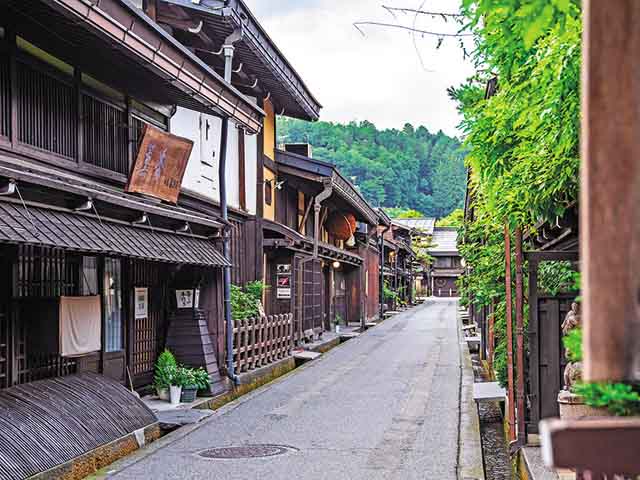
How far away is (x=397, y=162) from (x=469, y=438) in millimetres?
140865

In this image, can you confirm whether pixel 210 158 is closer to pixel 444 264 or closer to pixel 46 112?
pixel 46 112

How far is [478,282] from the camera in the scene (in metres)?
18.0

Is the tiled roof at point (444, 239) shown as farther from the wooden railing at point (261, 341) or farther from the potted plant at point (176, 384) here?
the potted plant at point (176, 384)

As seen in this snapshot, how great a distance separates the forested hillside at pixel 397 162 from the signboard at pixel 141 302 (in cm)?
11125

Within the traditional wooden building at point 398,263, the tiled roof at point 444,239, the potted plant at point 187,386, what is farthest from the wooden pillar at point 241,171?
the tiled roof at point 444,239

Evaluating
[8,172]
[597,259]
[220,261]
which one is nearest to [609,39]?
[597,259]

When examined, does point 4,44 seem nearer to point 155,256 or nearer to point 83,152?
point 83,152

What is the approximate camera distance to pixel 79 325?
11969 mm

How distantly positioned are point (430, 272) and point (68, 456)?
89.9 m

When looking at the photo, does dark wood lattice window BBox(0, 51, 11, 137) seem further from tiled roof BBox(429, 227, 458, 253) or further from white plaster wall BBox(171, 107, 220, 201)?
tiled roof BBox(429, 227, 458, 253)

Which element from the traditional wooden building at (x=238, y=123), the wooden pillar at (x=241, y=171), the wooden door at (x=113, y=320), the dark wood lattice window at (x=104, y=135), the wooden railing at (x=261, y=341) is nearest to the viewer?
the dark wood lattice window at (x=104, y=135)

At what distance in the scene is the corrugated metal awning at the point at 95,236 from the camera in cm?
898

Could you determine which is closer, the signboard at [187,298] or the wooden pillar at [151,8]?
the wooden pillar at [151,8]

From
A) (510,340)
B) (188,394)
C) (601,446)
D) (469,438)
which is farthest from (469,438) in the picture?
(601,446)
